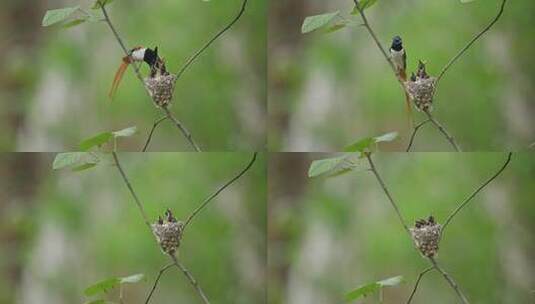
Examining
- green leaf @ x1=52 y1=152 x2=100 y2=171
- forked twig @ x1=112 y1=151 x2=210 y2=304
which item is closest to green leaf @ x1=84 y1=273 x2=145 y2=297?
forked twig @ x1=112 y1=151 x2=210 y2=304

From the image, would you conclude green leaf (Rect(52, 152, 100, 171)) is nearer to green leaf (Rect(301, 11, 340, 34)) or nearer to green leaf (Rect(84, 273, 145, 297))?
green leaf (Rect(84, 273, 145, 297))

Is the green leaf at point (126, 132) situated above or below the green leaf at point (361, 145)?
above

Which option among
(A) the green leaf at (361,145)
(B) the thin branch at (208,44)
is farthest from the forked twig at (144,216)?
(A) the green leaf at (361,145)

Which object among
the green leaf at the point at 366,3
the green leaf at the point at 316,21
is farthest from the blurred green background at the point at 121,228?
the green leaf at the point at 366,3

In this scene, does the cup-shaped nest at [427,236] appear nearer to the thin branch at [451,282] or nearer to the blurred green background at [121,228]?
the thin branch at [451,282]

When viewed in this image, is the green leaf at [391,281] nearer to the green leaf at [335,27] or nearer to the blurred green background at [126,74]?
the blurred green background at [126,74]

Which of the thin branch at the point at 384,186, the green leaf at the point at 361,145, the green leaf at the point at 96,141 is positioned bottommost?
the thin branch at the point at 384,186
